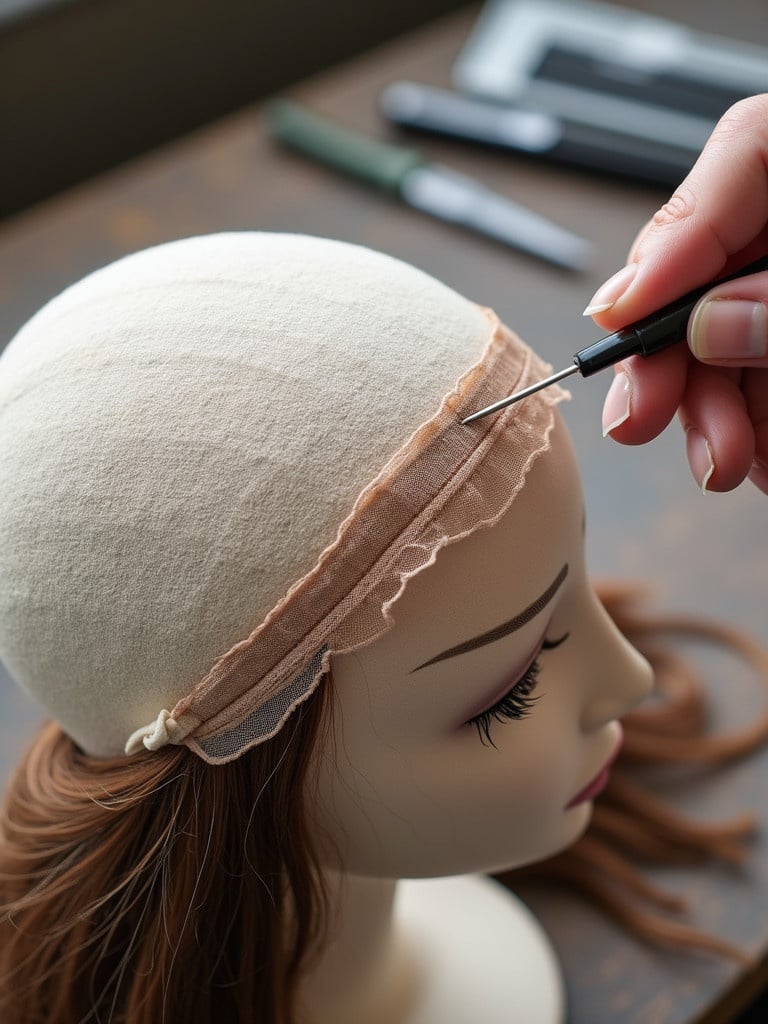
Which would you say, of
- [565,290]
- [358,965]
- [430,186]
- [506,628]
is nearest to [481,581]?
[506,628]

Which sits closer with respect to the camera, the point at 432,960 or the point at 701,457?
the point at 701,457

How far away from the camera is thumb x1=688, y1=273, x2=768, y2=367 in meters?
0.52

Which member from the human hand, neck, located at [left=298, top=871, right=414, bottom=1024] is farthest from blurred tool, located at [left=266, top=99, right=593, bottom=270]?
neck, located at [left=298, top=871, right=414, bottom=1024]

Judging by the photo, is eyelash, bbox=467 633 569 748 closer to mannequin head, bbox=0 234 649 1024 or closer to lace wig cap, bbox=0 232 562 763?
mannequin head, bbox=0 234 649 1024

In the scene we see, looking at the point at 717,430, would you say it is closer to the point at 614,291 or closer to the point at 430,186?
the point at 614,291

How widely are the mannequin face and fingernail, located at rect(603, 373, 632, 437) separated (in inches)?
1.0

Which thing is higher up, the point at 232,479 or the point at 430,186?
the point at 232,479

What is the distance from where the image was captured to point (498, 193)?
1264 mm

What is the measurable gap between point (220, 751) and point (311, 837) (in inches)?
3.8

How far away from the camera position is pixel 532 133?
4.18ft

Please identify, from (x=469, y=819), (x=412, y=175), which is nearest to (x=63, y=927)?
(x=469, y=819)

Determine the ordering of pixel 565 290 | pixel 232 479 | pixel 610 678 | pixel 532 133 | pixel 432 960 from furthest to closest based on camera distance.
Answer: pixel 532 133
pixel 565 290
pixel 432 960
pixel 610 678
pixel 232 479

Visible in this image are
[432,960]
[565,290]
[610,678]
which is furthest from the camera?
[565,290]

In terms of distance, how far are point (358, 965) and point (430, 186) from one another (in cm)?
83
